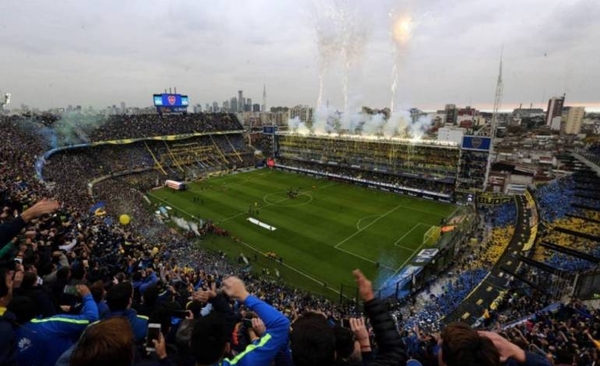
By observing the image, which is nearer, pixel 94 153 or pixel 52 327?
pixel 52 327

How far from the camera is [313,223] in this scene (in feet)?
120

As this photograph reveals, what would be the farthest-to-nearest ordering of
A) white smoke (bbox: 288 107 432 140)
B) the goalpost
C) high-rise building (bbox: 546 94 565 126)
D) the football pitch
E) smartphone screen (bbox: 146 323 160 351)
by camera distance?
high-rise building (bbox: 546 94 565 126) → white smoke (bbox: 288 107 432 140) → the goalpost → the football pitch → smartphone screen (bbox: 146 323 160 351)

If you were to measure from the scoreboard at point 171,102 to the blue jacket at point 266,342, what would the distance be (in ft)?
247

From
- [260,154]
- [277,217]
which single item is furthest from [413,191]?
[260,154]

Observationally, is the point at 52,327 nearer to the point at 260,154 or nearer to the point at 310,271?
the point at 310,271

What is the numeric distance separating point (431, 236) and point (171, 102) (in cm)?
6133

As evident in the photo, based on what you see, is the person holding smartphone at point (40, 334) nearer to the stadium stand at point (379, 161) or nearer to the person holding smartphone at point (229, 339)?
the person holding smartphone at point (229, 339)

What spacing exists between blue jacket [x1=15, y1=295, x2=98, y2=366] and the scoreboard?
73.9 m

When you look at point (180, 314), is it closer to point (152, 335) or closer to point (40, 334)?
point (152, 335)

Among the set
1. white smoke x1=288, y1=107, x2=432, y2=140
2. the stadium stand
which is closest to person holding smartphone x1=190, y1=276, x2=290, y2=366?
the stadium stand

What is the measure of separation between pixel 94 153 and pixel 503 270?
58686 mm

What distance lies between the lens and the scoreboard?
70312 mm

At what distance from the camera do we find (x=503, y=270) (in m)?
23.2

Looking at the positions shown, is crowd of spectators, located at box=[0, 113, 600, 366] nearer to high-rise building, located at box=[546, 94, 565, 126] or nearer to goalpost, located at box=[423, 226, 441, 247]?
goalpost, located at box=[423, 226, 441, 247]
